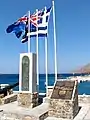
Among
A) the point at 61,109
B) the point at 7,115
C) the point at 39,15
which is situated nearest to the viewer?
the point at 61,109

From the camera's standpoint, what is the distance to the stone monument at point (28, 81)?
11797 millimetres

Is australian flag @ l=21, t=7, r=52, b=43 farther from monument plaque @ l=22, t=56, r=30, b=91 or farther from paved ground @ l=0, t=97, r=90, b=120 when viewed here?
paved ground @ l=0, t=97, r=90, b=120

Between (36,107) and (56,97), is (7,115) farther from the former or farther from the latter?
(56,97)

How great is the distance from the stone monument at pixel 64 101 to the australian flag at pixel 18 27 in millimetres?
5698

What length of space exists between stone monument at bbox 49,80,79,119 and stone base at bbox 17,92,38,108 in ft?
5.57

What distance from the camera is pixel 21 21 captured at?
1515cm

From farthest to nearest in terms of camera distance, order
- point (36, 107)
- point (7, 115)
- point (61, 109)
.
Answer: point (36, 107), point (7, 115), point (61, 109)

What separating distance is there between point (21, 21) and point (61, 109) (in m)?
7.13

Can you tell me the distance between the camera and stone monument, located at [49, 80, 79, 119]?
988cm

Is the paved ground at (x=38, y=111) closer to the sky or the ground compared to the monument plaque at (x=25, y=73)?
closer to the ground

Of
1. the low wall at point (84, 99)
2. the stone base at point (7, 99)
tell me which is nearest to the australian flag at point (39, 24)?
the stone base at point (7, 99)

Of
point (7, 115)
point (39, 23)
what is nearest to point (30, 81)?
point (7, 115)

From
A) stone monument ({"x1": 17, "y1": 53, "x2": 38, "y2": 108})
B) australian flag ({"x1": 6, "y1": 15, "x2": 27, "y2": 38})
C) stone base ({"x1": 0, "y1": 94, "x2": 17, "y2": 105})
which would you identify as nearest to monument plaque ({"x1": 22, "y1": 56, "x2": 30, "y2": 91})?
stone monument ({"x1": 17, "y1": 53, "x2": 38, "y2": 108})

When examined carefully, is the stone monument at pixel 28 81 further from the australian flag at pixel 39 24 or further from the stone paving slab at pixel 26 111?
the australian flag at pixel 39 24
